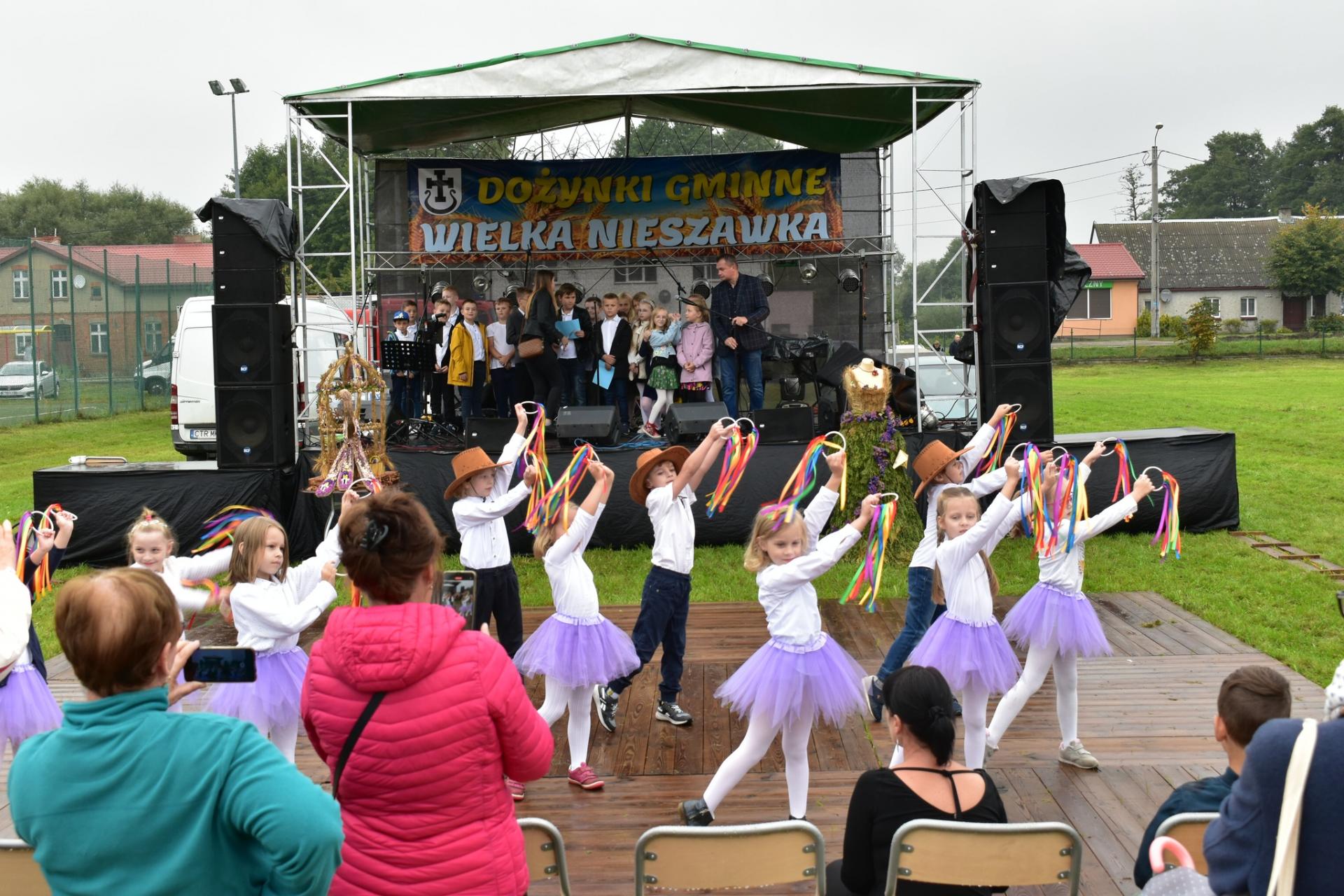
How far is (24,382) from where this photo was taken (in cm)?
2222

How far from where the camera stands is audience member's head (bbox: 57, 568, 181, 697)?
6.50 ft

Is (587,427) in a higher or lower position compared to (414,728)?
higher

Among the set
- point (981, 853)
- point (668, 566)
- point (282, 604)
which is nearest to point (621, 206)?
point (668, 566)

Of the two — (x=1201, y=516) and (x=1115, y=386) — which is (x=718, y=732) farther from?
(x=1115, y=386)

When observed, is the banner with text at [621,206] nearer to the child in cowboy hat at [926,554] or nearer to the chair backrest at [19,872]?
the child in cowboy hat at [926,554]

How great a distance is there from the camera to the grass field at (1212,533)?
8.62m

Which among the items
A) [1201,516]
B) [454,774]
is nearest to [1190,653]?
[1201,516]

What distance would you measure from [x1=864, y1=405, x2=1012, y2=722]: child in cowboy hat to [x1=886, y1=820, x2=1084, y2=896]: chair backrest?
2.65m

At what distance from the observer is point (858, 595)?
9.49 metres

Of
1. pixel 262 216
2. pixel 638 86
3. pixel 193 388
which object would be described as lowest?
pixel 193 388

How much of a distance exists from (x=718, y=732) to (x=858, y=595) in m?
3.50

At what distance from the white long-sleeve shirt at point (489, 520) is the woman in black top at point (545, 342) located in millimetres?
5611

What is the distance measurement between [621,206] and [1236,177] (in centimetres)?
6645

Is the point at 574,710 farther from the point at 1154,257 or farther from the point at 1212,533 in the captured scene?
the point at 1154,257
